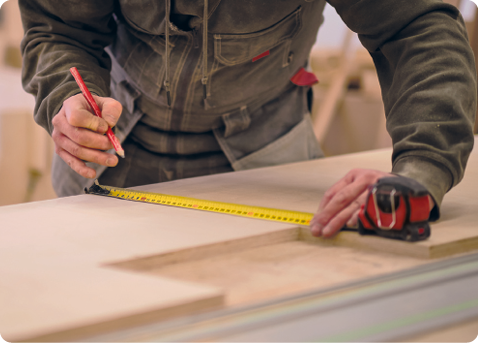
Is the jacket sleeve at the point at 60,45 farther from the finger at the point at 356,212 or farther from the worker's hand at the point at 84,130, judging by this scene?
the finger at the point at 356,212

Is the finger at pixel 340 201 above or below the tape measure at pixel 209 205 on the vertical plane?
above

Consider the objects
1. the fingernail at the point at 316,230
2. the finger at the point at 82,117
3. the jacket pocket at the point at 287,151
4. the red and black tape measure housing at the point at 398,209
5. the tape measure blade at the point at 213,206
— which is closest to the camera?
the red and black tape measure housing at the point at 398,209

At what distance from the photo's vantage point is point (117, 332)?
0.65 metres

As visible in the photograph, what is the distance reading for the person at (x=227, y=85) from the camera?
3.68 ft

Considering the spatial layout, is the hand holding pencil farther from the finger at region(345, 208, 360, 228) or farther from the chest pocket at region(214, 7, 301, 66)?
the finger at region(345, 208, 360, 228)

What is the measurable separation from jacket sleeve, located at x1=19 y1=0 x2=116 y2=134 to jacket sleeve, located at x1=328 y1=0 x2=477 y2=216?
737 millimetres

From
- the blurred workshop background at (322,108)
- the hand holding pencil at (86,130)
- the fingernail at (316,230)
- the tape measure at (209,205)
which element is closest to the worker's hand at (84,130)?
the hand holding pencil at (86,130)

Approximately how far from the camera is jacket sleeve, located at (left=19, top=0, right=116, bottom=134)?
147cm

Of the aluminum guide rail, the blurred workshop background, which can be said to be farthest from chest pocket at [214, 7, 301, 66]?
the blurred workshop background

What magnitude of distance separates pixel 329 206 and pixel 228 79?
0.77 metres

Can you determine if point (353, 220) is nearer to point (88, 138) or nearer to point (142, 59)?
point (88, 138)

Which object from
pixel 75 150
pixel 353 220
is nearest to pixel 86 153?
pixel 75 150

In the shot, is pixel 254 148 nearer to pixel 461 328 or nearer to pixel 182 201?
pixel 182 201

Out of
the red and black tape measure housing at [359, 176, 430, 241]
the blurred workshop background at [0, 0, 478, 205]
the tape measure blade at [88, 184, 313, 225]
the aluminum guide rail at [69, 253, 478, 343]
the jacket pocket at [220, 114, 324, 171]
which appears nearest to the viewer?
the aluminum guide rail at [69, 253, 478, 343]
